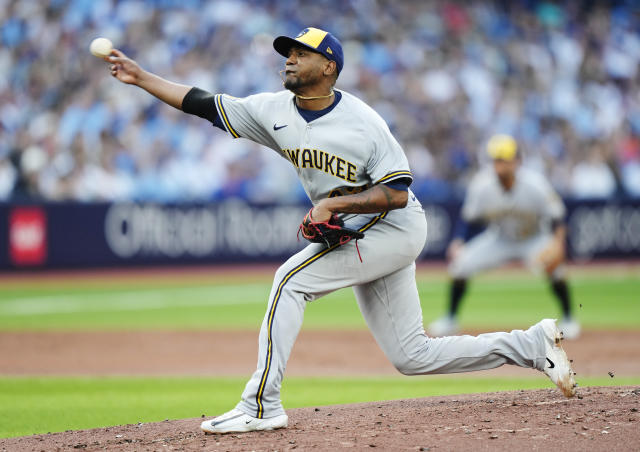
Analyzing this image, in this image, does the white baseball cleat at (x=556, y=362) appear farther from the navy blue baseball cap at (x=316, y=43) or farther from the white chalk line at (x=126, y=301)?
the white chalk line at (x=126, y=301)

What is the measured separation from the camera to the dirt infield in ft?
28.5

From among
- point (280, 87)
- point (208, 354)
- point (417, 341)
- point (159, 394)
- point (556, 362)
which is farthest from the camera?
point (280, 87)

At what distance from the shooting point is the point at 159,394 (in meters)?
7.33

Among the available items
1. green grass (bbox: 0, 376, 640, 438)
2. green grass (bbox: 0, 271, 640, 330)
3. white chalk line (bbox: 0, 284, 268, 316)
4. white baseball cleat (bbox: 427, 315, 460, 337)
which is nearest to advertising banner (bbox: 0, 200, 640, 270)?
green grass (bbox: 0, 271, 640, 330)

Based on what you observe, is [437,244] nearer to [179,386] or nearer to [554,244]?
[554,244]

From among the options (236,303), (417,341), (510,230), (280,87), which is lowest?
(417,341)

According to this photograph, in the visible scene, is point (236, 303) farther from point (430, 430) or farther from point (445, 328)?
point (430, 430)

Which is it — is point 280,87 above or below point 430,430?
above

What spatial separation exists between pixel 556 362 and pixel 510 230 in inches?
233


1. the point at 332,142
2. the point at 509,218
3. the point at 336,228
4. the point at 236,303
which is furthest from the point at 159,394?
the point at 236,303

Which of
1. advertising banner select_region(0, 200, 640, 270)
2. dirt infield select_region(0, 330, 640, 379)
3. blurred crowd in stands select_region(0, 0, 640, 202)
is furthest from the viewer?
blurred crowd in stands select_region(0, 0, 640, 202)

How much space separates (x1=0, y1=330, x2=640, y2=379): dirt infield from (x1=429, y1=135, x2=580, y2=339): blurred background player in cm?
87

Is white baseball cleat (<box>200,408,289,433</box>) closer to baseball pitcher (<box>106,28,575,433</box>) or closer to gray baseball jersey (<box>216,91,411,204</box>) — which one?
baseball pitcher (<box>106,28,575,433</box>)

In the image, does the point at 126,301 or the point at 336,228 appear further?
the point at 126,301
